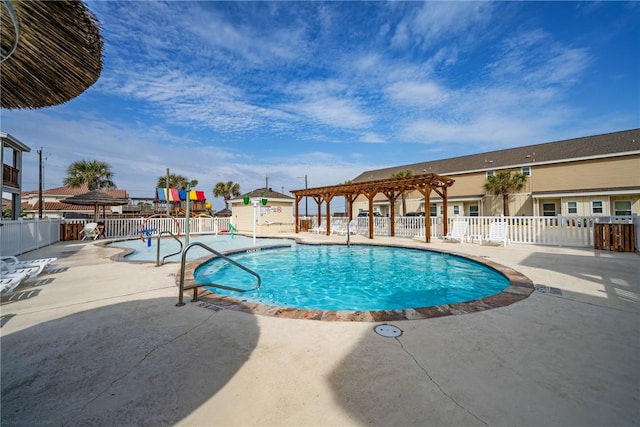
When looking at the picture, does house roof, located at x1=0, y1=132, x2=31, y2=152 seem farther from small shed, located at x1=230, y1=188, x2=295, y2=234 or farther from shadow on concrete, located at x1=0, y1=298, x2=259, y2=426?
shadow on concrete, located at x1=0, y1=298, x2=259, y2=426

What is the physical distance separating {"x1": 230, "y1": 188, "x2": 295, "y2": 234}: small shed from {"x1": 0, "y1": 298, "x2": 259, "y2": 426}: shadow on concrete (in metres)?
15.9

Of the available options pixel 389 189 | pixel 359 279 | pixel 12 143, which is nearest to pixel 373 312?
pixel 359 279

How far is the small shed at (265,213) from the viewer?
63.7ft

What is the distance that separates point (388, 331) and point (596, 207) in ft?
77.2

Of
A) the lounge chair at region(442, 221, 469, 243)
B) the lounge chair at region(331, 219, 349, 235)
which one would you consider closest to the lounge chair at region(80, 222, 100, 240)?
the lounge chair at region(331, 219, 349, 235)

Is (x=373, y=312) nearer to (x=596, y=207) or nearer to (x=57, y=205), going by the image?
(x=596, y=207)

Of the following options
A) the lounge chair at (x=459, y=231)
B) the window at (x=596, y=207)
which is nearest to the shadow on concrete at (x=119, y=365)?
the lounge chair at (x=459, y=231)

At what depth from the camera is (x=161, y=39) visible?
10.4 m

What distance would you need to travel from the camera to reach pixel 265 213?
64.8 feet

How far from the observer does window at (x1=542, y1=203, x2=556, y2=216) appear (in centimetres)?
1973

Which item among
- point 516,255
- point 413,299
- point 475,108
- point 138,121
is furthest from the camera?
point 138,121

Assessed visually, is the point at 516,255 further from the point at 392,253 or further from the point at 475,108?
the point at 475,108

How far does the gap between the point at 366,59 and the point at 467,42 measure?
4.89 meters

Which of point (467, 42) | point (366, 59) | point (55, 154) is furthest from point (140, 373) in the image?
point (55, 154)
